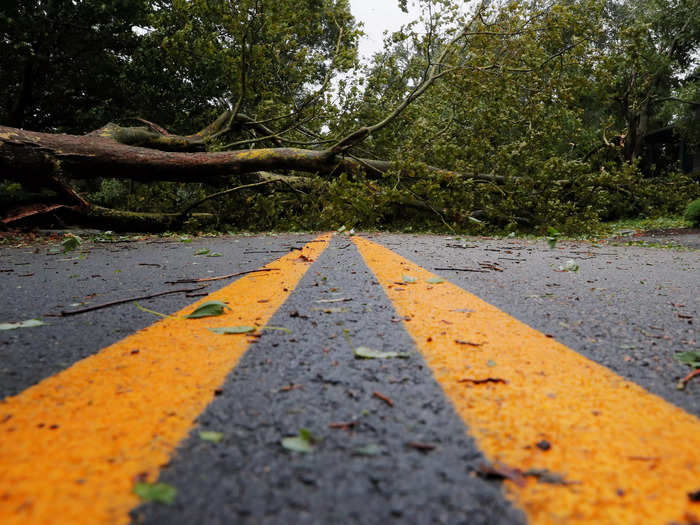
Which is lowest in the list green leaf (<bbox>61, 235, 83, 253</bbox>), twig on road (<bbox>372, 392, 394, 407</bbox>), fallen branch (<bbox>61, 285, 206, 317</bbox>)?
green leaf (<bbox>61, 235, 83, 253</bbox>)

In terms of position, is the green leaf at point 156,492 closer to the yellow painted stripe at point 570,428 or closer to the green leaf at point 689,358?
the yellow painted stripe at point 570,428

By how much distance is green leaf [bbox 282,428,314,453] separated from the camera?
0.76 meters

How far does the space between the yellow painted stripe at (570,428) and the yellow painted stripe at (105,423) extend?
57 centimetres

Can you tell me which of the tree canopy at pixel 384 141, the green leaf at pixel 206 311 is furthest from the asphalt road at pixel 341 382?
the tree canopy at pixel 384 141

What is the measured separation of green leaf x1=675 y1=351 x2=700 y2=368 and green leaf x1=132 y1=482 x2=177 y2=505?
133cm

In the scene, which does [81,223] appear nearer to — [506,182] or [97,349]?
[97,349]

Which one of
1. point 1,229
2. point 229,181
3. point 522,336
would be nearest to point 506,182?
point 229,181

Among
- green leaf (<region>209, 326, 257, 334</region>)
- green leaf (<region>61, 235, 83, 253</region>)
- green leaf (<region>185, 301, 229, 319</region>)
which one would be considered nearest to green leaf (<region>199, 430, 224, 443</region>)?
green leaf (<region>209, 326, 257, 334</region>)

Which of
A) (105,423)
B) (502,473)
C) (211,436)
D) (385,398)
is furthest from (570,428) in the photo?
(105,423)

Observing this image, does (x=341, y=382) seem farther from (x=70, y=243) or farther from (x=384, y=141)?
(x=384, y=141)

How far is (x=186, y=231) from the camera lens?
7.31 metres

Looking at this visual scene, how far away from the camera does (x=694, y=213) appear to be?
422 inches

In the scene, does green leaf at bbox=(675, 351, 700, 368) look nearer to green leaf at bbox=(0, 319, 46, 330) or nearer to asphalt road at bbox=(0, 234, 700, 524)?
asphalt road at bbox=(0, 234, 700, 524)

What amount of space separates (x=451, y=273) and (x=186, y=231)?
5662mm
